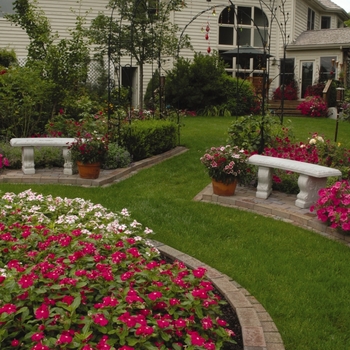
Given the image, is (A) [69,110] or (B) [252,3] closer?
(A) [69,110]

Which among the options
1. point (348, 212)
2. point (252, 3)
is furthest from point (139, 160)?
point (252, 3)

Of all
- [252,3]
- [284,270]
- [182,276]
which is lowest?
[284,270]

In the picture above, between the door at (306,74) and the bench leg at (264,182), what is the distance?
1747 cm

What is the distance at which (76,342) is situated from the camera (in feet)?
8.05

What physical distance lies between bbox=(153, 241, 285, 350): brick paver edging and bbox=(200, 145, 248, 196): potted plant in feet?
7.21

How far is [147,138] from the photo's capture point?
961 centimetres

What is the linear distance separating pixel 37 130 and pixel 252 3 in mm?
15760

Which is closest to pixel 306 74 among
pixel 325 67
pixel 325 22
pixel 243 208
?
pixel 325 67

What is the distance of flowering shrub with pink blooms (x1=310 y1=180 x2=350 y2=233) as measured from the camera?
5.04 metres

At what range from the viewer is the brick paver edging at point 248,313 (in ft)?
9.93

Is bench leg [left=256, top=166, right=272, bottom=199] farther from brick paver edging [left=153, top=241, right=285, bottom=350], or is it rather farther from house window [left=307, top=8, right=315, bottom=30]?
house window [left=307, top=8, right=315, bottom=30]

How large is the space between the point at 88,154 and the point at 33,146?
107 centimetres

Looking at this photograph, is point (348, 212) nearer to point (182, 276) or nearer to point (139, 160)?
point (182, 276)

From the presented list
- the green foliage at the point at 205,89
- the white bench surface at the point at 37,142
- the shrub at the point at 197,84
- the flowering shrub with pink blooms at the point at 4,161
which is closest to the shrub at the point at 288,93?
the green foliage at the point at 205,89
